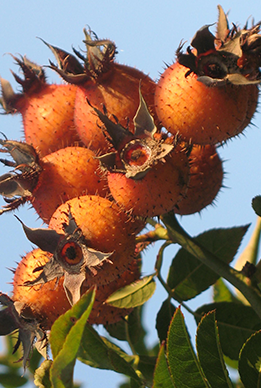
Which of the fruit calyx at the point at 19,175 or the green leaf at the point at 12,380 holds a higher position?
the fruit calyx at the point at 19,175

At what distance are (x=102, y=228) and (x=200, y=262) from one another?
1108 mm

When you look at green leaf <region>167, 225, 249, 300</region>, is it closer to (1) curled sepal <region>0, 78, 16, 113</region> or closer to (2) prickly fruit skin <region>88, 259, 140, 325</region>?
(2) prickly fruit skin <region>88, 259, 140, 325</region>

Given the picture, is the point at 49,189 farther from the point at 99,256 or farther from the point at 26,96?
the point at 26,96

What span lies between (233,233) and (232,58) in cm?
128

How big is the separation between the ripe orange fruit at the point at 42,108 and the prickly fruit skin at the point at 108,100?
20 cm

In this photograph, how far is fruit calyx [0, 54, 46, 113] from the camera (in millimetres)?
2803

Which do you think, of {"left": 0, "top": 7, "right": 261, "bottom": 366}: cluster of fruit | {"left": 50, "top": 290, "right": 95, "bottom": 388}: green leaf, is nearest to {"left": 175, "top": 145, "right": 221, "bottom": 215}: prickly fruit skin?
{"left": 0, "top": 7, "right": 261, "bottom": 366}: cluster of fruit

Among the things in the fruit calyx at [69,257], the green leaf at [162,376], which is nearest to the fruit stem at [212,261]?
the fruit calyx at [69,257]

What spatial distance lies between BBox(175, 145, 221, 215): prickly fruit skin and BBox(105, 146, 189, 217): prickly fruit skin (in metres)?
0.51

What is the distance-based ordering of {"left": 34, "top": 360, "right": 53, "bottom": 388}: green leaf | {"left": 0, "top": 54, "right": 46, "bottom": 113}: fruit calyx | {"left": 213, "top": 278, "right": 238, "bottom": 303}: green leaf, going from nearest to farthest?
{"left": 34, "top": 360, "right": 53, "bottom": 388}: green leaf < {"left": 0, "top": 54, "right": 46, "bottom": 113}: fruit calyx < {"left": 213, "top": 278, "right": 238, "bottom": 303}: green leaf

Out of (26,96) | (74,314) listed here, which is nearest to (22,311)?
(74,314)

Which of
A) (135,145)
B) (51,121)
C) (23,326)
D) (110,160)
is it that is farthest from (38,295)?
(51,121)

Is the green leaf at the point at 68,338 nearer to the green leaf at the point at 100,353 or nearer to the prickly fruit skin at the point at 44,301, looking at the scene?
the green leaf at the point at 100,353

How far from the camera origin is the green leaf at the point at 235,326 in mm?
2725
